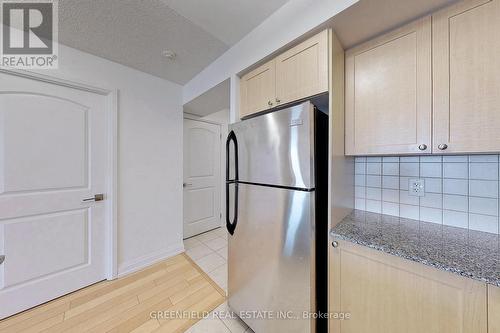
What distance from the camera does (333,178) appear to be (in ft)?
3.66

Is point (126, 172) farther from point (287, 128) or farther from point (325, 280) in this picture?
point (325, 280)

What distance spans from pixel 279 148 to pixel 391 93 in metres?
0.74

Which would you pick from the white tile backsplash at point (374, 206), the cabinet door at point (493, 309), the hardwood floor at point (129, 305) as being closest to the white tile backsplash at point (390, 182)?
the white tile backsplash at point (374, 206)

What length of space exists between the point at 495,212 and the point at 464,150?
466 millimetres

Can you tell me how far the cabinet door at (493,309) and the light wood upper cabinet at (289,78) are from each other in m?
1.10

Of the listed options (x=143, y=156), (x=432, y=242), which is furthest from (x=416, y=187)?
(x=143, y=156)

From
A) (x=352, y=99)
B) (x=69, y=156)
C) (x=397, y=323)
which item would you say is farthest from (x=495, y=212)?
(x=69, y=156)

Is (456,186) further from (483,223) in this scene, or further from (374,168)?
(374,168)

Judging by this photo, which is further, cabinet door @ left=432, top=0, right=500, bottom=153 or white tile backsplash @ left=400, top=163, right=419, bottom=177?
white tile backsplash @ left=400, top=163, right=419, bottom=177

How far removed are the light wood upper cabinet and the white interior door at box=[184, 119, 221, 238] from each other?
66.9 inches

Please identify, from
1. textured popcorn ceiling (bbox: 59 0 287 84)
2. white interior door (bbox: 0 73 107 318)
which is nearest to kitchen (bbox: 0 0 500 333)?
textured popcorn ceiling (bbox: 59 0 287 84)

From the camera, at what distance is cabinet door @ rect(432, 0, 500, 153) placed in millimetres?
820

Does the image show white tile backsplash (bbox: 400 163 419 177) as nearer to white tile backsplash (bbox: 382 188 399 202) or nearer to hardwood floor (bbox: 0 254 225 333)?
white tile backsplash (bbox: 382 188 399 202)

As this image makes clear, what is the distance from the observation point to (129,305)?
1624 mm
